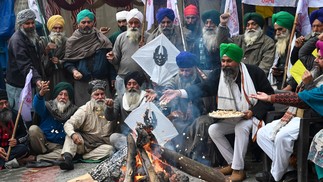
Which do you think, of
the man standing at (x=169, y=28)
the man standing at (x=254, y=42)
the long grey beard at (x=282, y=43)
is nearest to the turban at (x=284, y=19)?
the long grey beard at (x=282, y=43)

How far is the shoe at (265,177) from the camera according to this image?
8.26m

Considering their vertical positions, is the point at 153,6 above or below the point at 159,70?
above

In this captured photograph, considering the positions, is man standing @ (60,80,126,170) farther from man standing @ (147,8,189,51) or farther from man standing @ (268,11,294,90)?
man standing @ (268,11,294,90)

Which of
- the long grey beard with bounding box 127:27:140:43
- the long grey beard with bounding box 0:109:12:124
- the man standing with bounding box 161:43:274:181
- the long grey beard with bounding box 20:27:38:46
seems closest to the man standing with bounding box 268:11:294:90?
the man standing with bounding box 161:43:274:181

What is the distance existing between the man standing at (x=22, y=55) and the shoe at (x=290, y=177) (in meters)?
4.31

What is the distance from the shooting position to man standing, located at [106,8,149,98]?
1055cm

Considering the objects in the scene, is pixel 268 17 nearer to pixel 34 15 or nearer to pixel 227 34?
pixel 227 34

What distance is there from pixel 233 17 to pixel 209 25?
0.65m

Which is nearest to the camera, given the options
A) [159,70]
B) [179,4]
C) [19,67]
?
[159,70]

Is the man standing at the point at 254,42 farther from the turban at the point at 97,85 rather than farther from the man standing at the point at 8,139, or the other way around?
the man standing at the point at 8,139

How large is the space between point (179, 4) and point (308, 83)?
5.06m

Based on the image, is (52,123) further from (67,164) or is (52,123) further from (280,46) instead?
(280,46)

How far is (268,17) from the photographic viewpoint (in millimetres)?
12102

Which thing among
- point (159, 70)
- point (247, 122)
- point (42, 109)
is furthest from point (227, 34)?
point (42, 109)
